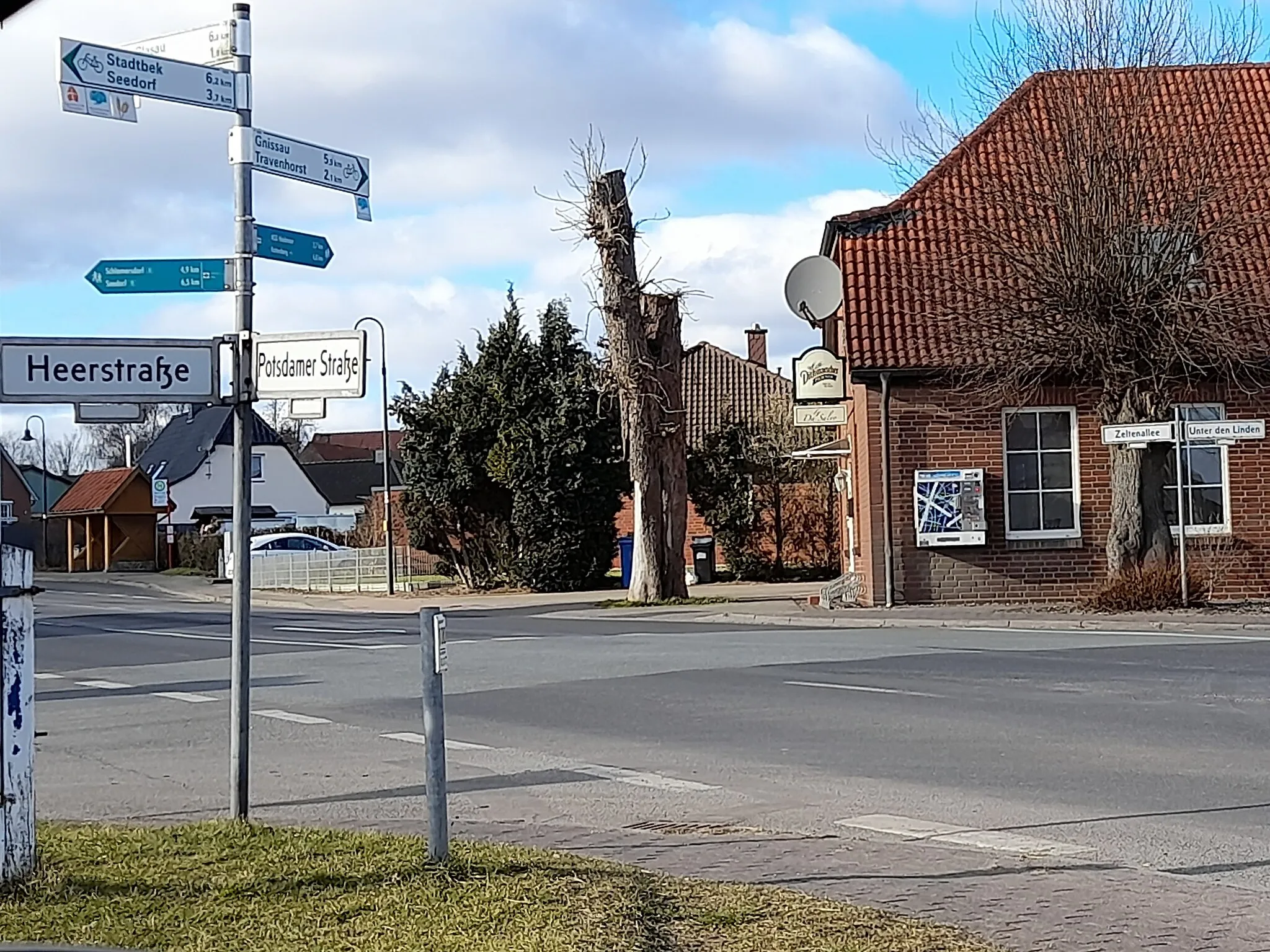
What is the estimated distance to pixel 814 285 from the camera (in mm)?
27094

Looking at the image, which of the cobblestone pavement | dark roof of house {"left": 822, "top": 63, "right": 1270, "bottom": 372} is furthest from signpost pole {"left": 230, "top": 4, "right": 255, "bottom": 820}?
dark roof of house {"left": 822, "top": 63, "right": 1270, "bottom": 372}

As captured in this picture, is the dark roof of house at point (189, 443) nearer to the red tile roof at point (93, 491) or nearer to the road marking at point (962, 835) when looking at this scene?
the red tile roof at point (93, 491)

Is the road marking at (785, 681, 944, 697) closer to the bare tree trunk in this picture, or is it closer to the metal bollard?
the metal bollard

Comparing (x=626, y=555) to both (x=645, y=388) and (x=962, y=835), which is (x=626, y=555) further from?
(x=962, y=835)

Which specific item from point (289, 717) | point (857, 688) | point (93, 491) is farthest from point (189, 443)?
point (857, 688)

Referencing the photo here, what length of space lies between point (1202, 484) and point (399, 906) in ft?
76.4

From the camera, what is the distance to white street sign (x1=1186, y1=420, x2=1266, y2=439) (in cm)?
2283

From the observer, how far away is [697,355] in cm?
6091

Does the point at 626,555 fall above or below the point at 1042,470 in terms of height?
below

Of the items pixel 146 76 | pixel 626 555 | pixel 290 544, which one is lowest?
pixel 626 555

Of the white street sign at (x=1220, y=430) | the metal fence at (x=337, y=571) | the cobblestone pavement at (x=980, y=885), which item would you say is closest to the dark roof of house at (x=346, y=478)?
the metal fence at (x=337, y=571)

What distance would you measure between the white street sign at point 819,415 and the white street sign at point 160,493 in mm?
41427

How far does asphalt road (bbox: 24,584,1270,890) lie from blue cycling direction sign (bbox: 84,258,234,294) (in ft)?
10.4

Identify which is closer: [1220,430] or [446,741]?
[446,741]
